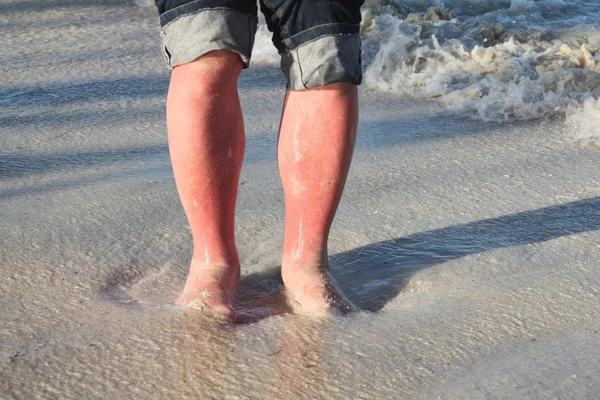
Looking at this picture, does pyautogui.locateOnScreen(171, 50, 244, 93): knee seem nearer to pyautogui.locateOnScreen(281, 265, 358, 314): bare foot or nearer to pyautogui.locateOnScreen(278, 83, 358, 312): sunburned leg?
pyautogui.locateOnScreen(278, 83, 358, 312): sunburned leg

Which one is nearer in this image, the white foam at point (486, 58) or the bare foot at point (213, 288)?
the bare foot at point (213, 288)

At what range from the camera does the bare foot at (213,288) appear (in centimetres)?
209

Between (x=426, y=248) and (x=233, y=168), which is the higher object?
(x=233, y=168)

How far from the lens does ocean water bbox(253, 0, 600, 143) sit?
397 cm

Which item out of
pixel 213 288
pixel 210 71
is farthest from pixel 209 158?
pixel 213 288

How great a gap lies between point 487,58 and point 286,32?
2662 mm

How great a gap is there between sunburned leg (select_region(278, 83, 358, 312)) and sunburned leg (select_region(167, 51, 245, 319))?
0.43 ft

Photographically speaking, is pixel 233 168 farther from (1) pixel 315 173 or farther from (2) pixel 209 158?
(1) pixel 315 173

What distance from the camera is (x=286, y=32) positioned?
212cm

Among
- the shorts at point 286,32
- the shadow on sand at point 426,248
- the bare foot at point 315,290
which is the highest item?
the shorts at point 286,32

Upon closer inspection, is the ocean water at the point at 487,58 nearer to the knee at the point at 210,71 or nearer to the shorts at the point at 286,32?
the shorts at the point at 286,32

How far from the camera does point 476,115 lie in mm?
3912

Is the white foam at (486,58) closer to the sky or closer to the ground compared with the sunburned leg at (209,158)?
closer to the ground

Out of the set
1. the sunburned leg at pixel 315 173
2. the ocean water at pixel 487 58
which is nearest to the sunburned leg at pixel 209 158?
the sunburned leg at pixel 315 173
